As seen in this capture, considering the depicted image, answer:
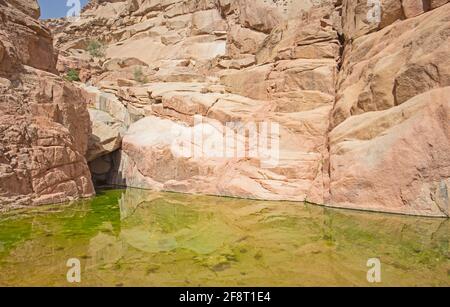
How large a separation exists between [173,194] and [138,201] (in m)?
2.70

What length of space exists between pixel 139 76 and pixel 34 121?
19.4 metres

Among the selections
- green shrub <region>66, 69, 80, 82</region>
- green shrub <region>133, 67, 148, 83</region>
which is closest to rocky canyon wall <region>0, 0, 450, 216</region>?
green shrub <region>133, 67, 148, 83</region>

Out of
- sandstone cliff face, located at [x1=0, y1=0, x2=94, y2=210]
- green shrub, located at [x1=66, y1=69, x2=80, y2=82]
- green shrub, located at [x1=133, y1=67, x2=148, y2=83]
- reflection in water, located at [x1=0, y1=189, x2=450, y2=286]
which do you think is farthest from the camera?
green shrub, located at [x1=66, y1=69, x2=80, y2=82]

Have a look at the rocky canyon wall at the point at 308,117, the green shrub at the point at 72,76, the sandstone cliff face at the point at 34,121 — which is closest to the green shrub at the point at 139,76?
the rocky canyon wall at the point at 308,117

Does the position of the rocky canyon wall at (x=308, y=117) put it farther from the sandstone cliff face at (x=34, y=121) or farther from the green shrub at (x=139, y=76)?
the green shrub at (x=139, y=76)

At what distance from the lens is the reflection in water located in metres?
5.87

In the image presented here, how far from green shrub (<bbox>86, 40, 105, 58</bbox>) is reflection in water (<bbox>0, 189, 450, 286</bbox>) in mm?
48177

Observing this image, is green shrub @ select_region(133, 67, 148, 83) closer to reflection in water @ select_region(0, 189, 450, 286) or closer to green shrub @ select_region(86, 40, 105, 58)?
reflection in water @ select_region(0, 189, 450, 286)

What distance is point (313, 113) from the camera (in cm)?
1842

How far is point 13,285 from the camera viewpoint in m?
5.45

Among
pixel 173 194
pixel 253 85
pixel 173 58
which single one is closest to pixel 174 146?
pixel 173 194

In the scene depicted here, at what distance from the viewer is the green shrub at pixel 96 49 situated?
5475 centimetres

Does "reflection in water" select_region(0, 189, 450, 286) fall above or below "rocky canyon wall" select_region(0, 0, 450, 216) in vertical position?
below

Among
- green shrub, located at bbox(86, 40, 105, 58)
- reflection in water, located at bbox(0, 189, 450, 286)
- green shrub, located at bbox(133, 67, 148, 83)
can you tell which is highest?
green shrub, located at bbox(86, 40, 105, 58)
